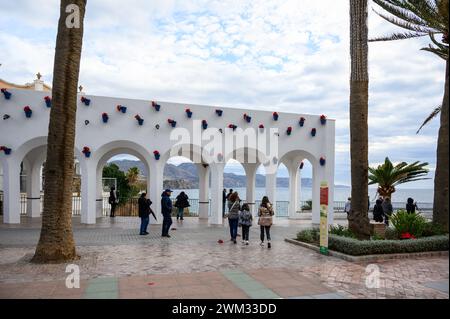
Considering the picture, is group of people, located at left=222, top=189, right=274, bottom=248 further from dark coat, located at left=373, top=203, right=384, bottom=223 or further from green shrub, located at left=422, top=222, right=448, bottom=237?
dark coat, located at left=373, top=203, right=384, bottom=223

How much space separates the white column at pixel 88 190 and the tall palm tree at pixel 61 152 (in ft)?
23.0

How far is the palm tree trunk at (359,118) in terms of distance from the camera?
11570 millimetres

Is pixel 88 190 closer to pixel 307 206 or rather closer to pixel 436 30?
pixel 436 30

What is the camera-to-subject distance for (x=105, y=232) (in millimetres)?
15164

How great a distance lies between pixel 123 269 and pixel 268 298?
3.73m

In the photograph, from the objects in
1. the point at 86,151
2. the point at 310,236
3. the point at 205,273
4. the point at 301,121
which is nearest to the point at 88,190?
the point at 86,151

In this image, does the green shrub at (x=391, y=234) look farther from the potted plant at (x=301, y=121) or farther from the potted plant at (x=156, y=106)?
the potted plant at (x=156, y=106)

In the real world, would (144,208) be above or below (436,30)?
below

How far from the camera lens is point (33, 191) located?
20297 millimetres

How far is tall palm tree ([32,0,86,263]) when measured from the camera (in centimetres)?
980

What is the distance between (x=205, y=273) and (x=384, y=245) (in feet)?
16.7

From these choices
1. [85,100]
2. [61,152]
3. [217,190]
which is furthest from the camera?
[217,190]

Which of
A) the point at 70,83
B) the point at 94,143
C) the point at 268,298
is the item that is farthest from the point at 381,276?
the point at 94,143

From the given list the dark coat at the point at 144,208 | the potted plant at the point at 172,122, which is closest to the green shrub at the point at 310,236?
the dark coat at the point at 144,208
